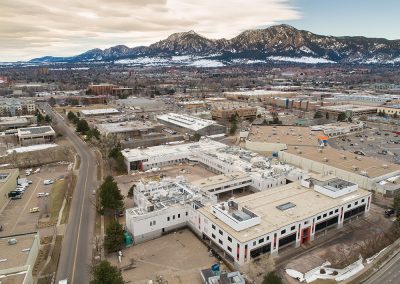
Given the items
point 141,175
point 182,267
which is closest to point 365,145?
point 141,175

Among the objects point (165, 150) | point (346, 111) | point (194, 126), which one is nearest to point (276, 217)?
point (165, 150)

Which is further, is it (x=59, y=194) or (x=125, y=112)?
(x=125, y=112)

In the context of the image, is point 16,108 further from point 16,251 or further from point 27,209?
point 16,251

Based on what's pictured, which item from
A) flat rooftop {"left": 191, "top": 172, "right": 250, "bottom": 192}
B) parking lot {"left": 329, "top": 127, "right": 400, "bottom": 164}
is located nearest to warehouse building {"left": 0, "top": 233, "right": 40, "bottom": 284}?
flat rooftop {"left": 191, "top": 172, "right": 250, "bottom": 192}

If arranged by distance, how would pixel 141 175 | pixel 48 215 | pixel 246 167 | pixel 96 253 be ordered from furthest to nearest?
1. pixel 141 175
2. pixel 246 167
3. pixel 48 215
4. pixel 96 253

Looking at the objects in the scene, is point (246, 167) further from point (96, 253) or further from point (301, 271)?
point (96, 253)

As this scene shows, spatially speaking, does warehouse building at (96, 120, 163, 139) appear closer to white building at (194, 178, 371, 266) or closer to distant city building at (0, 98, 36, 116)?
distant city building at (0, 98, 36, 116)

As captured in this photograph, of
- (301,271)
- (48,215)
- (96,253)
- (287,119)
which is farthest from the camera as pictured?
(287,119)

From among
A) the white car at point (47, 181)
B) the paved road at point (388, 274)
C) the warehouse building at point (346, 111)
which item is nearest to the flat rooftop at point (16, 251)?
the white car at point (47, 181)
